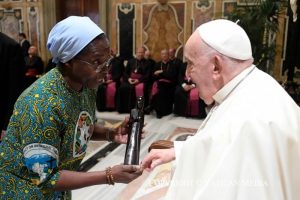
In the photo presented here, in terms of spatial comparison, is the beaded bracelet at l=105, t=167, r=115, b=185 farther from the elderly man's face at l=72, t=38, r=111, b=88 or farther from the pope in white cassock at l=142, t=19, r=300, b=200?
the elderly man's face at l=72, t=38, r=111, b=88

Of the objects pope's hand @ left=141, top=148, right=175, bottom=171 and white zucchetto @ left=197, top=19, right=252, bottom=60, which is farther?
pope's hand @ left=141, top=148, right=175, bottom=171

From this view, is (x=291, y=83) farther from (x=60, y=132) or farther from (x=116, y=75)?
(x=60, y=132)

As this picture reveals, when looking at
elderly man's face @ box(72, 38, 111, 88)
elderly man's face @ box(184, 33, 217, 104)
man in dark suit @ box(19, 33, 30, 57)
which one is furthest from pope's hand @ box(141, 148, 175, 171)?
man in dark suit @ box(19, 33, 30, 57)

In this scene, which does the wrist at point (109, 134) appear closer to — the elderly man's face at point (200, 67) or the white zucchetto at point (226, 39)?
the elderly man's face at point (200, 67)

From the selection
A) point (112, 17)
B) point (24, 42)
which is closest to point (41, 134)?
point (112, 17)

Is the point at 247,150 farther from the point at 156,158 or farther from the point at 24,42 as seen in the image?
the point at 24,42

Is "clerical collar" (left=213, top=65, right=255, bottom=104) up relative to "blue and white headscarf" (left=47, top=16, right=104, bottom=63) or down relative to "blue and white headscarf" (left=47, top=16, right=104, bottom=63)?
down

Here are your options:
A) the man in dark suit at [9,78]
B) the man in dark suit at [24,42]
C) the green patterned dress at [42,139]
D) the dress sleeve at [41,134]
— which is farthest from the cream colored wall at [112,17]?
the dress sleeve at [41,134]

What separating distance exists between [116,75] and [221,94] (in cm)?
651

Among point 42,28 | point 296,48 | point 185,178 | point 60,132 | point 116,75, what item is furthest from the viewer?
point 42,28

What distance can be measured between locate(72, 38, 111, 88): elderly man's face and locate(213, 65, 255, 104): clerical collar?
522 millimetres

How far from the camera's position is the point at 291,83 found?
553 cm

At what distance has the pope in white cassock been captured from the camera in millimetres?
1149

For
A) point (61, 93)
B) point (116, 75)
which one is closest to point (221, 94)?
point (61, 93)
